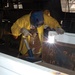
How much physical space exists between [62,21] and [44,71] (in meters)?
3.34

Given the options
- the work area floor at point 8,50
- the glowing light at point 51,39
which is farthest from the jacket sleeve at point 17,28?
the glowing light at point 51,39

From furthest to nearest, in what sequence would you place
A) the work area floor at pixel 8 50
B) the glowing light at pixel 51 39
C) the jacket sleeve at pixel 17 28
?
1. the jacket sleeve at pixel 17 28
2. the work area floor at pixel 8 50
3. the glowing light at pixel 51 39

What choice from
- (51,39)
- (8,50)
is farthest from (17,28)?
Answer: (51,39)

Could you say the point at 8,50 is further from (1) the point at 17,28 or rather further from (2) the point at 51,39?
(2) the point at 51,39

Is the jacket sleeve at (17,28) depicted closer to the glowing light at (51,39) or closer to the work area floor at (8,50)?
the work area floor at (8,50)

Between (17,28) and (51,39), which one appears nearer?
(51,39)

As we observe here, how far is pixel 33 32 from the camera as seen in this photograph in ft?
8.23

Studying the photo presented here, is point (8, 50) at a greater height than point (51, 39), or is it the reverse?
point (51, 39)

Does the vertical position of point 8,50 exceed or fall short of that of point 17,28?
it falls short

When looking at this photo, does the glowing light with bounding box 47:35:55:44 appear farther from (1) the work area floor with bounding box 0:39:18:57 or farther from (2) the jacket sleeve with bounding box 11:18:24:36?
(2) the jacket sleeve with bounding box 11:18:24:36

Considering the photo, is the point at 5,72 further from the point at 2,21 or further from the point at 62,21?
the point at 2,21

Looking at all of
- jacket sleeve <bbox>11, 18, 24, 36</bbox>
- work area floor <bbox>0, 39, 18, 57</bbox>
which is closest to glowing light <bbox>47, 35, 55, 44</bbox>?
work area floor <bbox>0, 39, 18, 57</bbox>

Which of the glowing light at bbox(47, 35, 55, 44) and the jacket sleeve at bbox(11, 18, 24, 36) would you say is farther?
the jacket sleeve at bbox(11, 18, 24, 36)

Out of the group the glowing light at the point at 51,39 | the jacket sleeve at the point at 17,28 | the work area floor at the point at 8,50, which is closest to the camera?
the glowing light at the point at 51,39
